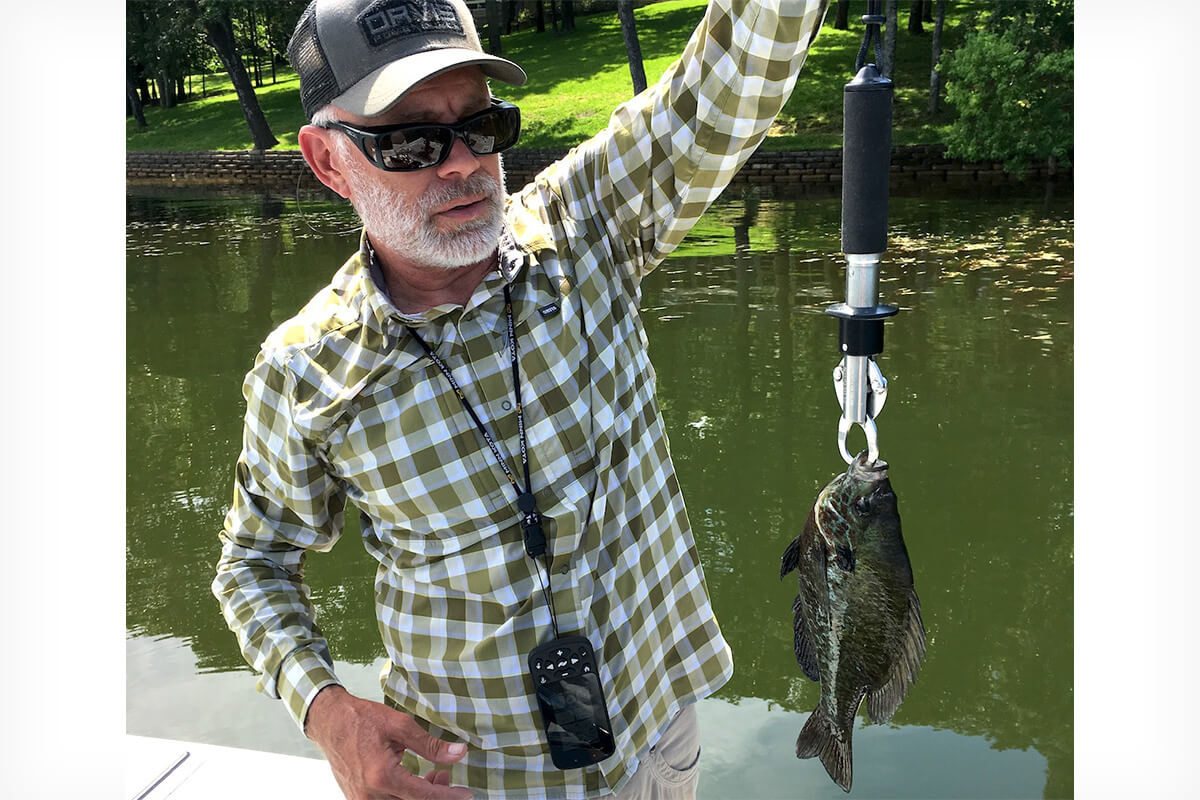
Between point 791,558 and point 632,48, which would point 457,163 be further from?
point 632,48

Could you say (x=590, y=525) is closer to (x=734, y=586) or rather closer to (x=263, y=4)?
(x=734, y=586)

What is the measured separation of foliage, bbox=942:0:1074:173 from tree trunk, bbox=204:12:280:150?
15.8 metres

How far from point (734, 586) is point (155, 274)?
36.9 ft

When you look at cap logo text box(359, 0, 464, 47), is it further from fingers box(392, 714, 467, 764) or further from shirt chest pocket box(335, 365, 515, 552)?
fingers box(392, 714, 467, 764)

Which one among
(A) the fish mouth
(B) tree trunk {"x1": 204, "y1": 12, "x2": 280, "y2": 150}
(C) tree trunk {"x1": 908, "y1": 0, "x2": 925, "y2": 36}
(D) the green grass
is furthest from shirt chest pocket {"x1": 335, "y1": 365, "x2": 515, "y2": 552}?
(C) tree trunk {"x1": 908, "y1": 0, "x2": 925, "y2": 36}

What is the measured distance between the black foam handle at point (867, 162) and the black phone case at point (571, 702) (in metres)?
0.84

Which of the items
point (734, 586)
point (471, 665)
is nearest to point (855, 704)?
point (471, 665)

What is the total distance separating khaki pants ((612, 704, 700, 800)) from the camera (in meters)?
2.00

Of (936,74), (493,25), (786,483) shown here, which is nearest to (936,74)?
(936,74)

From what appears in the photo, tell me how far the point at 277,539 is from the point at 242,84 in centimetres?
2616

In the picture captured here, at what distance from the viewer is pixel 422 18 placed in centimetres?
194

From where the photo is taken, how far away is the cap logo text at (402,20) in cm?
191

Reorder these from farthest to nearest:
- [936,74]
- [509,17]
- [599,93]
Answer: [509,17] → [599,93] → [936,74]

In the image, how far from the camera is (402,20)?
76.0 inches
